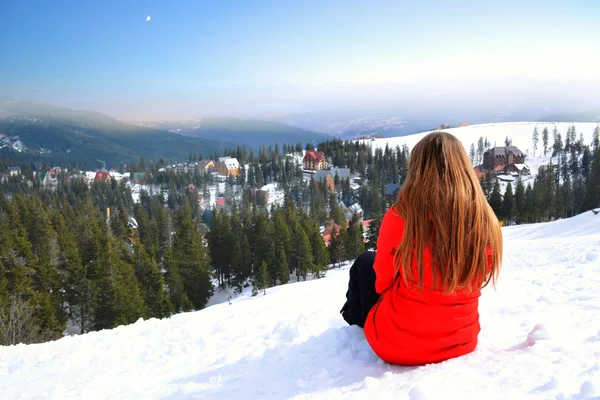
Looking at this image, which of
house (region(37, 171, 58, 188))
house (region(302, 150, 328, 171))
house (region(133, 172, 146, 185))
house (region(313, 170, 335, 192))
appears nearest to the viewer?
house (region(313, 170, 335, 192))

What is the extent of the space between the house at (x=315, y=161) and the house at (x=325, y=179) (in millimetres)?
14626

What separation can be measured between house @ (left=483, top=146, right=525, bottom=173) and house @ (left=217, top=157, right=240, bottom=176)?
83.5 m

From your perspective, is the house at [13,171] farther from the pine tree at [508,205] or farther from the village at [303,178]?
the pine tree at [508,205]

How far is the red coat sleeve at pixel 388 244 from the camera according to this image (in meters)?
2.65

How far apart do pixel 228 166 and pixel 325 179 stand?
180ft

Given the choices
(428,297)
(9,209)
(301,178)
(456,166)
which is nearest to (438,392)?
(428,297)

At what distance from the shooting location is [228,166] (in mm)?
134750

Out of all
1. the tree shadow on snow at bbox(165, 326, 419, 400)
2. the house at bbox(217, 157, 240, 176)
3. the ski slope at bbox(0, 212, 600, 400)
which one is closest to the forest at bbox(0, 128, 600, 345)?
the ski slope at bbox(0, 212, 600, 400)

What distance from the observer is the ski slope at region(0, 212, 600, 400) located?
271cm

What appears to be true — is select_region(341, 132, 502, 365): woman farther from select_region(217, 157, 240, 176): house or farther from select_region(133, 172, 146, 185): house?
select_region(133, 172, 146, 185): house

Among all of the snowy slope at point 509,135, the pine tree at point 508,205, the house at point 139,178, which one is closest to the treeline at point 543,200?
the pine tree at point 508,205

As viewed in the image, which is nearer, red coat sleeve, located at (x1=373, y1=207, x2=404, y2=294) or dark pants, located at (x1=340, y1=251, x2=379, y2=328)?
red coat sleeve, located at (x1=373, y1=207, x2=404, y2=294)

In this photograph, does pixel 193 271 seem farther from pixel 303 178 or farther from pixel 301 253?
pixel 303 178

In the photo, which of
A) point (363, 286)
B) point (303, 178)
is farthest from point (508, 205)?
point (303, 178)
